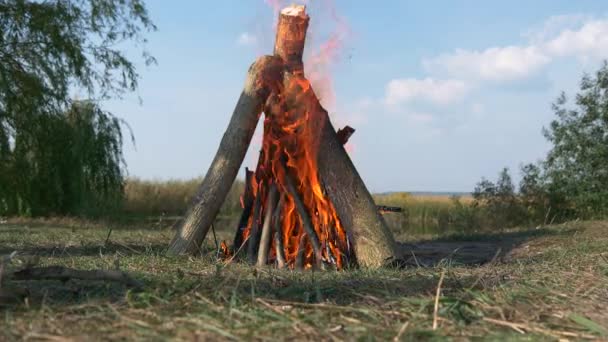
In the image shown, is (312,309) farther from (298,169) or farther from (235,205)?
(235,205)

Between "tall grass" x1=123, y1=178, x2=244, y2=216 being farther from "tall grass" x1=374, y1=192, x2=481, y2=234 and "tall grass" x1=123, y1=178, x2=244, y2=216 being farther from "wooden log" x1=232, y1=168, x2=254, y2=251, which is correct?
"wooden log" x1=232, y1=168, x2=254, y2=251

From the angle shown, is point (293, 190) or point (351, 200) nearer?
point (351, 200)

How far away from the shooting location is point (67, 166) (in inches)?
640

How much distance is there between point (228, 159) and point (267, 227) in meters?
0.70

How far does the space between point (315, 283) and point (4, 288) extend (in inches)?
64.2

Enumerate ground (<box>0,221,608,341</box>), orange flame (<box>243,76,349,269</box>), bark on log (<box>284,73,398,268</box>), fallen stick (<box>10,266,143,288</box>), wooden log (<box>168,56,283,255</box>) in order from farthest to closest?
wooden log (<box>168,56,283,255</box>) → orange flame (<box>243,76,349,269</box>) → bark on log (<box>284,73,398,268</box>) → fallen stick (<box>10,266,143,288</box>) → ground (<box>0,221,608,341</box>)

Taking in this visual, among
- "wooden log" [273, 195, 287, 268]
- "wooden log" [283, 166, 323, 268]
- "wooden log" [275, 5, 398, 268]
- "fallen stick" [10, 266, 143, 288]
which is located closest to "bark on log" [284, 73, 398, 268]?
"wooden log" [275, 5, 398, 268]

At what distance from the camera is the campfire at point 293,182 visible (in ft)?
→ 20.4

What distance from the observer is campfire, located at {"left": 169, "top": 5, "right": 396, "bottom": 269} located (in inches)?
245

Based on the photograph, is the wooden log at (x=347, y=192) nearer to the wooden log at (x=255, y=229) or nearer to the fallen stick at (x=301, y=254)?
the fallen stick at (x=301, y=254)

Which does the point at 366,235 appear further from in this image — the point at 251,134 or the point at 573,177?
the point at 573,177

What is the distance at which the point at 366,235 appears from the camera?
6.16m

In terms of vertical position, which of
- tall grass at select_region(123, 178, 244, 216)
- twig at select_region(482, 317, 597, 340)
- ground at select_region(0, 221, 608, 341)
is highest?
tall grass at select_region(123, 178, 244, 216)

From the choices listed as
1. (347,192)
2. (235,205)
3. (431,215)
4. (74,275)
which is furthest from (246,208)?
(235,205)
